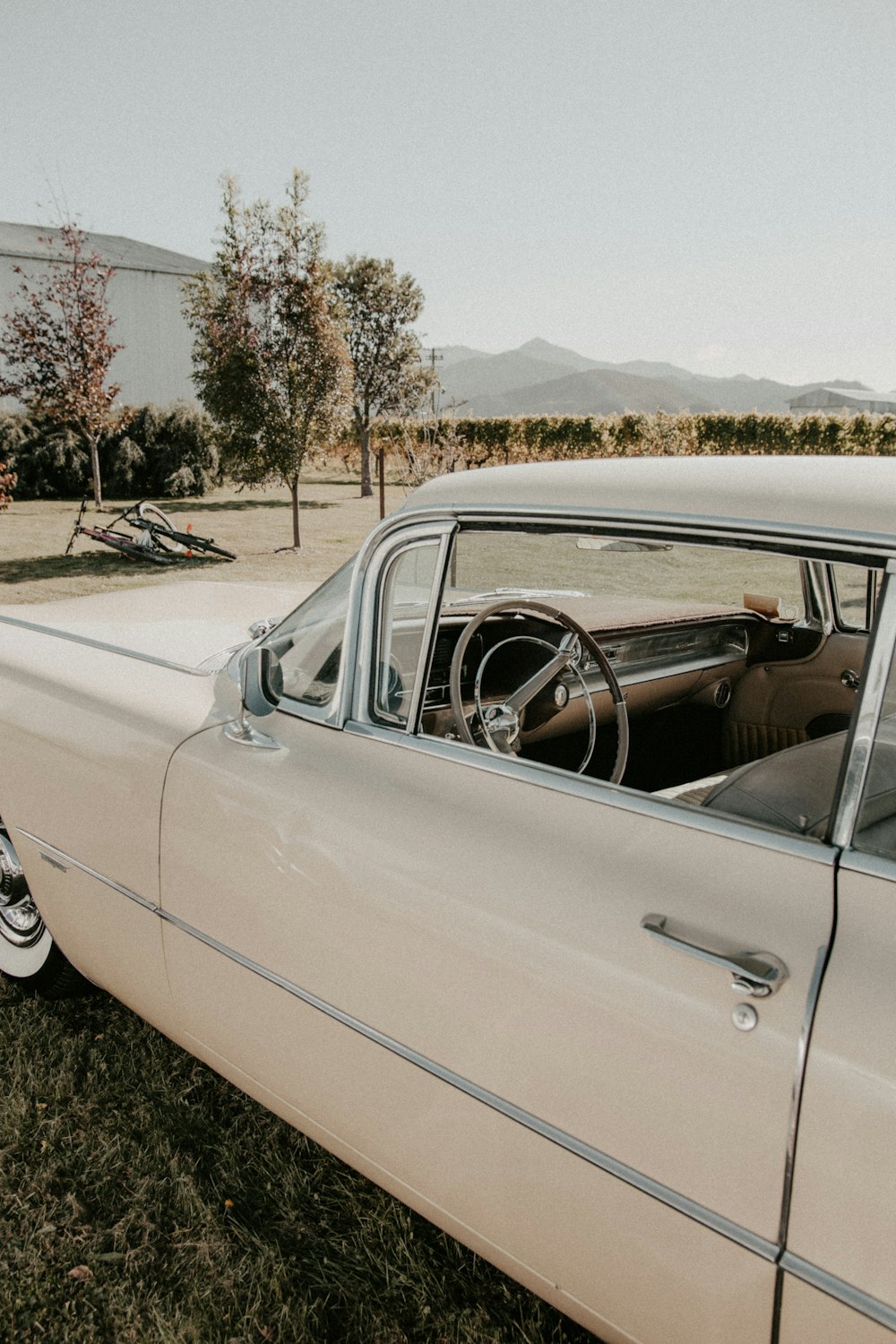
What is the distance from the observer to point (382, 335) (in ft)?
94.5

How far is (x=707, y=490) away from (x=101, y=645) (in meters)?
1.95

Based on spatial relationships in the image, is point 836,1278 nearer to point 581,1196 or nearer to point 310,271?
point 581,1196

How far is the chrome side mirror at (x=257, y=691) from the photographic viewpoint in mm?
2137

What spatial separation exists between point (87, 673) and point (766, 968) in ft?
6.47

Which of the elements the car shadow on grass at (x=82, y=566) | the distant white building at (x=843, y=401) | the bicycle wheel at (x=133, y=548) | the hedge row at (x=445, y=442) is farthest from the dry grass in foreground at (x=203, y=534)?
the distant white building at (x=843, y=401)

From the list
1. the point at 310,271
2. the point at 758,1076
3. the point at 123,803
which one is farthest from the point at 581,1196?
the point at 310,271

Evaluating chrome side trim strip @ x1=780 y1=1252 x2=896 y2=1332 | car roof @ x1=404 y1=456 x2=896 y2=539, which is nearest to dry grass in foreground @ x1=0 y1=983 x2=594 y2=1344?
chrome side trim strip @ x1=780 y1=1252 x2=896 y2=1332

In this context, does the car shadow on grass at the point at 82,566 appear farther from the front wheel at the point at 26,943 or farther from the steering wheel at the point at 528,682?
the steering wheel at the point at 528,682

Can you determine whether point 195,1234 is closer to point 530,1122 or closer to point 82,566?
point 530,1122

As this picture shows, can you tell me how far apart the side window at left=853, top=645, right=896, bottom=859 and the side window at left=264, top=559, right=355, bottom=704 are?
109cm

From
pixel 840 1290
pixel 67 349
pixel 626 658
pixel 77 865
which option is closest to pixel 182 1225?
pixel 77 865

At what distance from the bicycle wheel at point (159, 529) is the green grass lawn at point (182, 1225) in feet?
35.6

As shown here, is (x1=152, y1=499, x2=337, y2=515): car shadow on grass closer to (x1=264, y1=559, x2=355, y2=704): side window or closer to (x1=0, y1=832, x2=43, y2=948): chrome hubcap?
(x1=0, y1=832, x2=43, y2=948): chrome hubcap

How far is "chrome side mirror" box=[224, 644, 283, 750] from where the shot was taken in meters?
2.14
